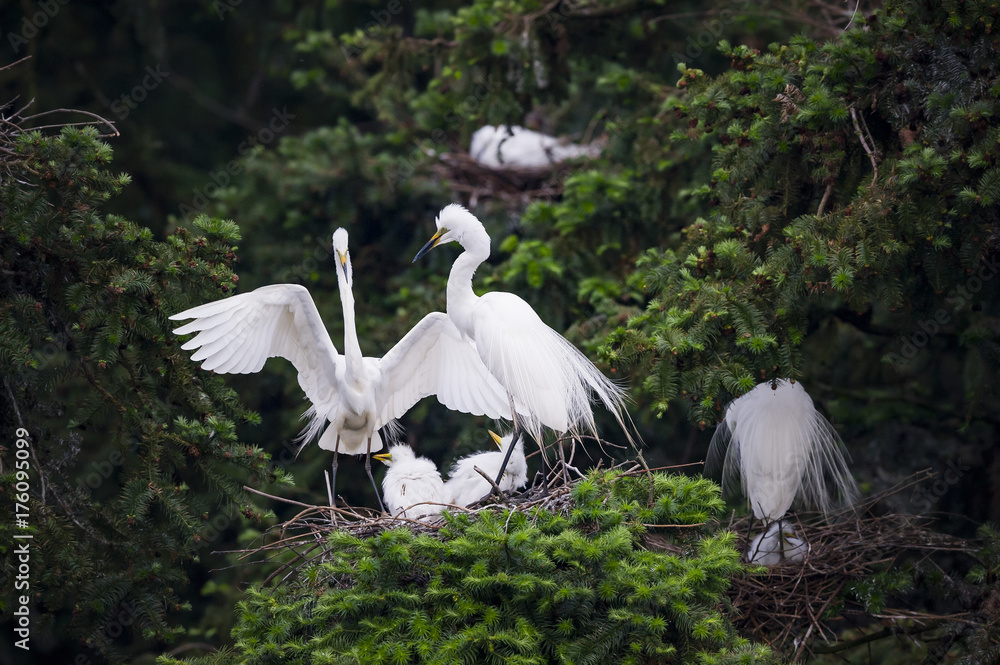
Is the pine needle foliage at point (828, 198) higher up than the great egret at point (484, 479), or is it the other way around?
the pine needle foliage at point (828, 198)

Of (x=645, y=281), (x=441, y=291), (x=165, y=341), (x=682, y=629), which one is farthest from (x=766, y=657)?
(x=441, y=291)

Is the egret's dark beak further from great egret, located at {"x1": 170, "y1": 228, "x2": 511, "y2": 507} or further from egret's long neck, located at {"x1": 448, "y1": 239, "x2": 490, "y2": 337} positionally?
great egret, located at {"x1": 170, "y1": 228, "x2": 511, "y2": 507}

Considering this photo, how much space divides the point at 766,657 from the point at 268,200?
4.64 metres

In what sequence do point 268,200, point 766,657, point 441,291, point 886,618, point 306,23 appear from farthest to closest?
1. point 306,23
2. point 268,200
3. point 441,291
4. point 886,618
5. point 766,657

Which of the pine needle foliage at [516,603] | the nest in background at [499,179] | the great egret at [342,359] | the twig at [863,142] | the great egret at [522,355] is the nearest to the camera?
the pine needle foliage at [516,603]

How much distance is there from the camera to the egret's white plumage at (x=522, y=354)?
3.62 m

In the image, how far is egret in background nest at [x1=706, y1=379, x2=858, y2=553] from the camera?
12.8 feet

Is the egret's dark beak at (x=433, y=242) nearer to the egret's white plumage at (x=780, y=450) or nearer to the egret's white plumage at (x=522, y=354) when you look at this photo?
the egret's white plumage at (x=522, y=354)

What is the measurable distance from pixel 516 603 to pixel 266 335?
1755 mm

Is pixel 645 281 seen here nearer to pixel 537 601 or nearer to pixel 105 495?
pixel 537 601

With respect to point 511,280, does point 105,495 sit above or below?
below

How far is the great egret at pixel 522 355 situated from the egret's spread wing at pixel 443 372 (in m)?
0.29

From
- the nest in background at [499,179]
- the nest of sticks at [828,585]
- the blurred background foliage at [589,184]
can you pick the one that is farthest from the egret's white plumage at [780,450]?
the nest in background at [499,179]

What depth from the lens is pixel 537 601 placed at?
105 inches
